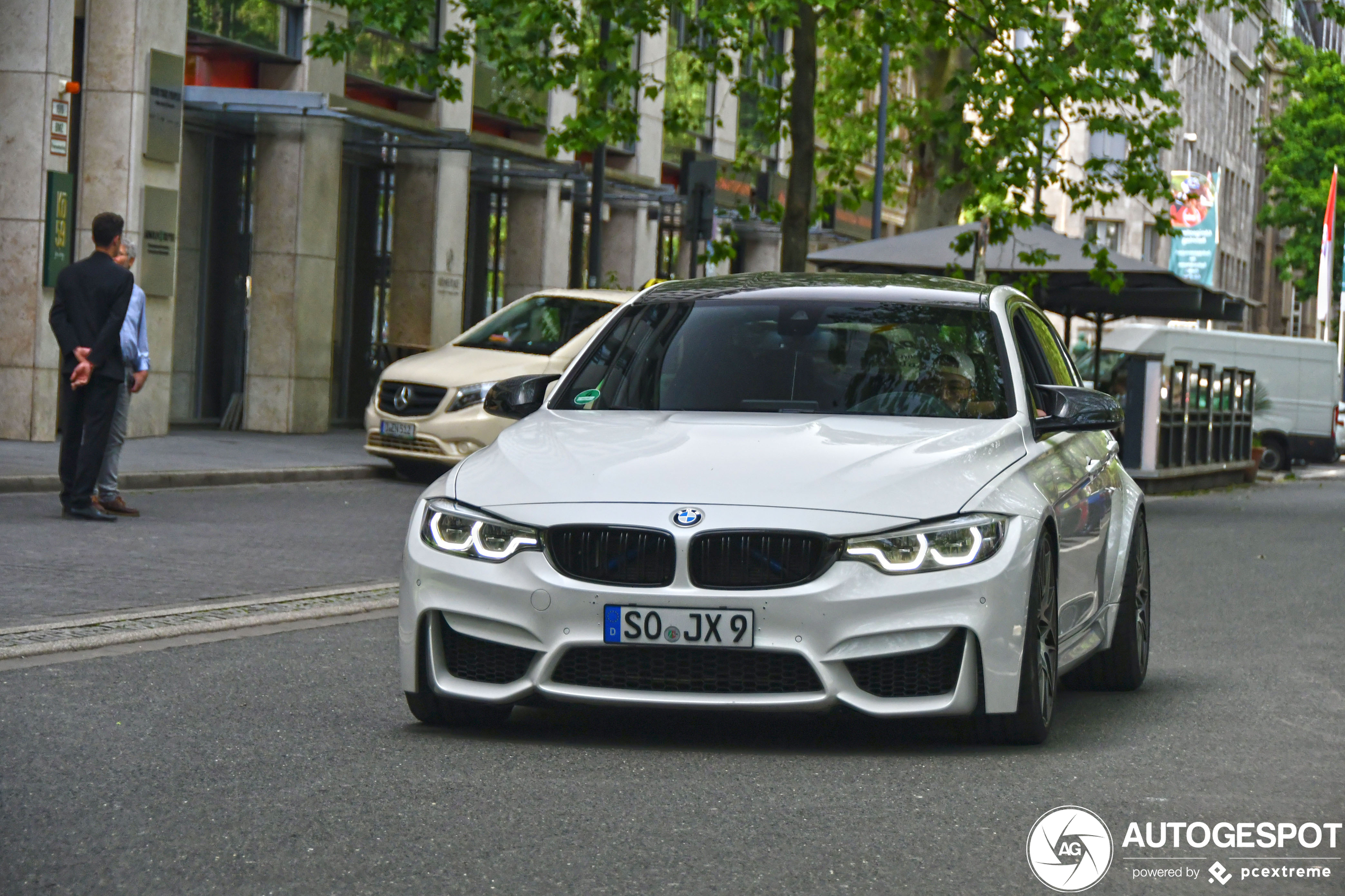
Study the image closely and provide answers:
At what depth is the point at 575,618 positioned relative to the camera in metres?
6.23

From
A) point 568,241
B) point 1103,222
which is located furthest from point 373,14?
point 1103,222

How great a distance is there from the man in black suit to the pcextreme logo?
31.9 feet

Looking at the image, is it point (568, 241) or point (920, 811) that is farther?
point (568, 241)

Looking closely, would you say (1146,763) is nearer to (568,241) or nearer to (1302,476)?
(568,241)

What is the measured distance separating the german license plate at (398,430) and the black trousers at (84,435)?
18.2ft

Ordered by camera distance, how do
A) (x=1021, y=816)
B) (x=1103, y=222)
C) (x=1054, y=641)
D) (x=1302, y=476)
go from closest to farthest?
(x=1021, y=816), (x=1054, y=641), (x=1302, y=476), (x=1103, y=222)

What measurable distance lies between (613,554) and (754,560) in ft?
1.33

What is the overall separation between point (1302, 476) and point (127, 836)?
3522 centimetres

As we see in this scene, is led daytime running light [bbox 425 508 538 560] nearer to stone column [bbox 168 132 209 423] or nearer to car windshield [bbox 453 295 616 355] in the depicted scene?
car windshield [bbox 453 295 616 355]

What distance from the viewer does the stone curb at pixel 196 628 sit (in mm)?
8398

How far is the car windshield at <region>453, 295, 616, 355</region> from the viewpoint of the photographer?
20.5 meters

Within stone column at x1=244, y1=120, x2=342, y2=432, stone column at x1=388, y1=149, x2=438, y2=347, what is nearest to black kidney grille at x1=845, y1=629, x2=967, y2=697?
stone column at x1=244, y1=120, x2=342, y2=432

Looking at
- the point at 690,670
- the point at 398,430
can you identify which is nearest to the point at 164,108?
the point at 398,430

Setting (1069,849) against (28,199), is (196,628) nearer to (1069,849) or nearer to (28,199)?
(1069,849)
